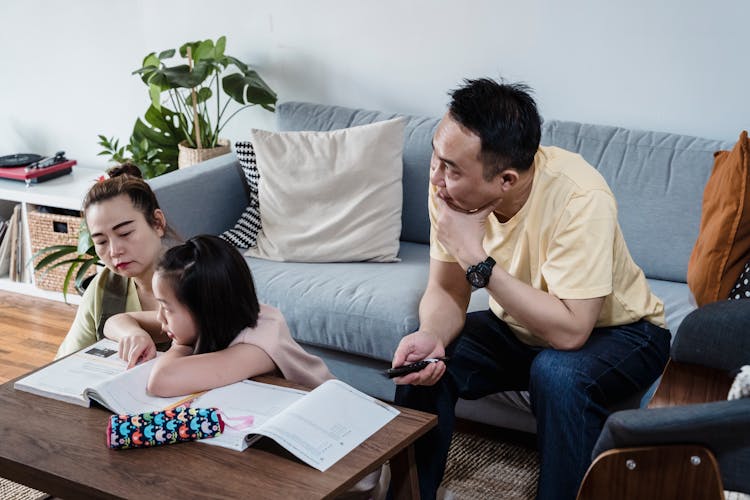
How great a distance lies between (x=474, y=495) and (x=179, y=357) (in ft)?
2.86

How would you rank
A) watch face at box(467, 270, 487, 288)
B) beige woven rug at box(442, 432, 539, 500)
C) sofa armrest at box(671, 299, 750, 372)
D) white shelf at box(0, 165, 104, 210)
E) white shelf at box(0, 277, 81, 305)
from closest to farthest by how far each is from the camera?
1. sofa armrest at box(671, 299, 750, 372)
2. watch face at box(467, 270, 487, 288)
3. beige woven rug at box(442, 432, 539, 500)
4. white shelf at box(0, 165, 104, 210)
5. white shelf at box(0, 277, 81, 305)

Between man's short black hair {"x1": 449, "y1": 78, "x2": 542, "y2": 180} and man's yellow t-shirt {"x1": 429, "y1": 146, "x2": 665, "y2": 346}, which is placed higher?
man's short black hair {"x1": 449, "y1": 78, "x2": 542, "y2": 180}

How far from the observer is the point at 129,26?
147 inches

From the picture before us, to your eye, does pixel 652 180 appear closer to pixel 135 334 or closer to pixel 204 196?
pixel 204 196

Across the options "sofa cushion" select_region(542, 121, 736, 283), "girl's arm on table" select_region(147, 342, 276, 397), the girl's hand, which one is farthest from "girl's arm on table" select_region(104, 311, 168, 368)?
"sofa cushion" select_region(542, 121, 736, 283)

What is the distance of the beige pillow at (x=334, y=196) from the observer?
9.30 feet

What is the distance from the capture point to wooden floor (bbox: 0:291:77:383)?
3092 mm

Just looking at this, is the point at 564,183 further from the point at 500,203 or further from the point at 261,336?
the point at 261,336

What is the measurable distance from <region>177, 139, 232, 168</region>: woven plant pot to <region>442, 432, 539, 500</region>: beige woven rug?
137 centimetres

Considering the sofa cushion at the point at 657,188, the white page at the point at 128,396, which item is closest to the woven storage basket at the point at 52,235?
the white page at the point at 128,396

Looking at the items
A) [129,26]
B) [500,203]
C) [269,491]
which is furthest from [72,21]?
[269,491]

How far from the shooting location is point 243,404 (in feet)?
5.51

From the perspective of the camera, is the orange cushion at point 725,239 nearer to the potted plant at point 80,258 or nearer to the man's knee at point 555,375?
the man's knee at point 555,375

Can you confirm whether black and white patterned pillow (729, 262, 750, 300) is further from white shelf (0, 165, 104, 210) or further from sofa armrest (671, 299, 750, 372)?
white shelf (0, 165, 104, 210)
